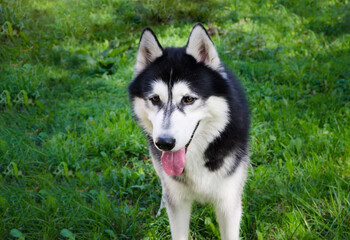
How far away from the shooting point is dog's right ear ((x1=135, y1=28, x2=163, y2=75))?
2098mm

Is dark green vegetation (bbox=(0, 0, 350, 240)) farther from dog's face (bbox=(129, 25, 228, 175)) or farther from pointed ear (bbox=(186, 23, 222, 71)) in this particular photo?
pointed ear (bbox=(186, 23, 222, 71))

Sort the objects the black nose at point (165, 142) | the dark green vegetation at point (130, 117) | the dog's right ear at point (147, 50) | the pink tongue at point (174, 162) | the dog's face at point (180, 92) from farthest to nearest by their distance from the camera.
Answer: the dark green vegetation at point (130, 117) → the dog's right ear at point (147, 50) → the pink tongue at point (174, 162) → the dog's face at point (180, 92) → the black nose at point (165, 142)

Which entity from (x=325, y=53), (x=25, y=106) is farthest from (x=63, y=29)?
(x=325, y=53)

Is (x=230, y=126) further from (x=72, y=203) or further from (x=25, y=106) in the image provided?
(x=25, y=106)

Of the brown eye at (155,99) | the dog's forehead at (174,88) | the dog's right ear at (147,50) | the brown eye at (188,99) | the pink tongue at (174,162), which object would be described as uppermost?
the dog's right ear at (147,50)

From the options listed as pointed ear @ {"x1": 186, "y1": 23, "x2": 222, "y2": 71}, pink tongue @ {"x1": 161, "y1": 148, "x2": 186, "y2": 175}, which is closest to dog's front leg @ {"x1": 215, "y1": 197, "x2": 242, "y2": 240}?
pink tongue @ {"x1": 161, "y1": 148, "x2": 186, "y2": 175}

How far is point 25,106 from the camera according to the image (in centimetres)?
429

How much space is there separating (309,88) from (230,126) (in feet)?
9.03

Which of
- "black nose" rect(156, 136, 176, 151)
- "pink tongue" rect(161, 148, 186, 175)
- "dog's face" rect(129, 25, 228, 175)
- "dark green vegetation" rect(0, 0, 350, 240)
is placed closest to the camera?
"black nose" rect(156, 136, 176, 151)

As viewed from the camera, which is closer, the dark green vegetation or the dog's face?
the dog's face

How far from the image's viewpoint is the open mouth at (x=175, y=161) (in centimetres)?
199

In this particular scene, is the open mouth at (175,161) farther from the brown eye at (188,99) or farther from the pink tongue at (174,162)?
the brown eye at (188,99)

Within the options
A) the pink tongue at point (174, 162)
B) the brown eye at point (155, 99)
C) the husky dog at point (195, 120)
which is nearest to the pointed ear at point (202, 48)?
the husky dog at point (195, 120)

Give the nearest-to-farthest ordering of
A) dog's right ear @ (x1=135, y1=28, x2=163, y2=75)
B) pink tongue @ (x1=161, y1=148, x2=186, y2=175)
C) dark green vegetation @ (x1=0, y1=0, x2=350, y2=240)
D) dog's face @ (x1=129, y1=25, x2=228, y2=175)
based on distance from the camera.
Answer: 1. dog's face @ (x1=129, y1=25, x2=228, y2=175)
2. pink tongue @ (x1=161, y1=148, x2=186, y2=175)
3. dog's right ear @ (x1=135, y1=28, x2=163, y2=75)
4. dark green vegetation @ (x1=0, y1=0, x2=350, y2=240)
